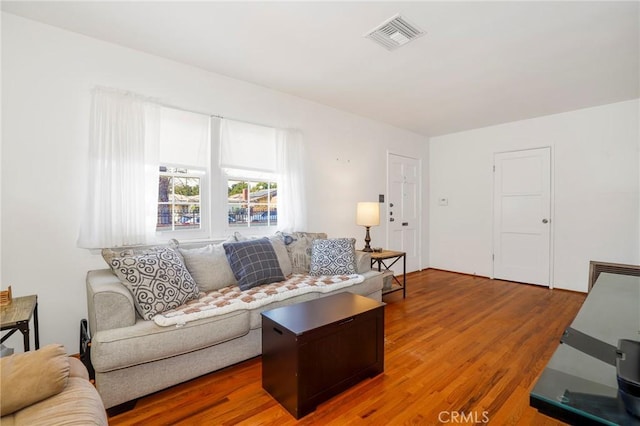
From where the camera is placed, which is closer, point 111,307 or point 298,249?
point 111,307

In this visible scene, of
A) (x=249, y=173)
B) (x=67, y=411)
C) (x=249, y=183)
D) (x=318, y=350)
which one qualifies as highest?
(x=249, y=173)

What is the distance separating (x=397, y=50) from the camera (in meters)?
2.50

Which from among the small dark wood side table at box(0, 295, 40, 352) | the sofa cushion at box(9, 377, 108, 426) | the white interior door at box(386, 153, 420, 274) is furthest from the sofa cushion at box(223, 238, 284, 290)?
the white interior door at box(386, 153, 420, 274)

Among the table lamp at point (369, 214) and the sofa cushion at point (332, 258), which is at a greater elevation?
the table lamp at point (369, 214)

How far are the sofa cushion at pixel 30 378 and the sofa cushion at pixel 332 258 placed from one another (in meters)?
2.16

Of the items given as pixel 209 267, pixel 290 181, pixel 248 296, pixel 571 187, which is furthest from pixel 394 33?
pixel 571 187

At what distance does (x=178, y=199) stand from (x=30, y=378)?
1.98 m

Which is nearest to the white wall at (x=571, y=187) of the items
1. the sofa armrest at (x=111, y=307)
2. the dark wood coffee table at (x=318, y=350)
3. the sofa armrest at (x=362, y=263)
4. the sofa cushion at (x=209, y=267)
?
the sofa armrest at (x=362, y=263)

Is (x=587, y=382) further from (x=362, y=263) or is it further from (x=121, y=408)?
(x=362, y=263)

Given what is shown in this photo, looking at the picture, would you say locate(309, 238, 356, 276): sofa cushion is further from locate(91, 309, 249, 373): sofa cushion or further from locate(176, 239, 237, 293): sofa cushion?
locate(91, 309, 249, 373): sofa cushion

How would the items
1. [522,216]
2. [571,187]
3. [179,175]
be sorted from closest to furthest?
[179,175] < [571,187] < [522,216]

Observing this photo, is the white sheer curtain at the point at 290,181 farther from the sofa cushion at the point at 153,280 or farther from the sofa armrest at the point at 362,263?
the sofa cushion at the point at 153,280

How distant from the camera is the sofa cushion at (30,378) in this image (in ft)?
3.11

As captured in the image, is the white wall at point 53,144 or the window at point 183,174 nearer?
the white wall at point 53,144
